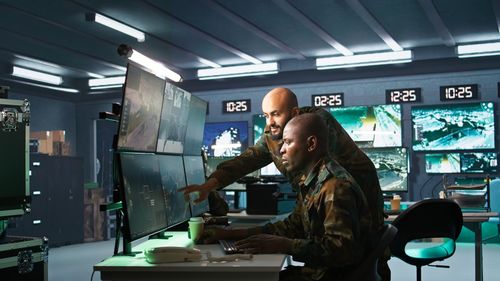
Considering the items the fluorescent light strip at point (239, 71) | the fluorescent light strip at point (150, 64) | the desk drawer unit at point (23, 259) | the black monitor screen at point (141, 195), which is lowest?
the desk drawer unit at point (23, 259)

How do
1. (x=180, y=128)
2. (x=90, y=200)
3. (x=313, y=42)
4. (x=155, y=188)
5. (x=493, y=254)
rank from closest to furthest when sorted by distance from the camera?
(x=155, y=188) < (x=180, y=128) < (x=493, y=254) < (x=313, y=42) < (x=90, y=200)

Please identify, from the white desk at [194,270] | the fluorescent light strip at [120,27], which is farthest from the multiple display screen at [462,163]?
the white desk at [194,270]

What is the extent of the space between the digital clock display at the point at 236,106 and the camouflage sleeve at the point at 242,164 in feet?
22.0

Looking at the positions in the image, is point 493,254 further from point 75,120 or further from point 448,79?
point 75,120

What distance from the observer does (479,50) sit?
793cm

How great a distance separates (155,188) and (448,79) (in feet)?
24.1

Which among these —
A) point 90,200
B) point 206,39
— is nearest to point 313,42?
point 206,39

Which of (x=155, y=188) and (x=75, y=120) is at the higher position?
(x=75, y=120)

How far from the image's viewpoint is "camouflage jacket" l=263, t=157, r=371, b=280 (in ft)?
6.10

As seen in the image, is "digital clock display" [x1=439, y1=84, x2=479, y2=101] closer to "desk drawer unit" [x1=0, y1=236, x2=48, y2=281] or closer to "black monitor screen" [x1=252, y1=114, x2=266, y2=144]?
"black monitor screen" [x1=252, y1=114, x2=266, y2=144]

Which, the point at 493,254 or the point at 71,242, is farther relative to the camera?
the point at 71,242

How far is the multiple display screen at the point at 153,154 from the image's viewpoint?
7.02 ft

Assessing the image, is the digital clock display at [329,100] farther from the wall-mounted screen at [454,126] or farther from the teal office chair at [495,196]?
the teal office chair at [495,196]

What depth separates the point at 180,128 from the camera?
10.0ft
